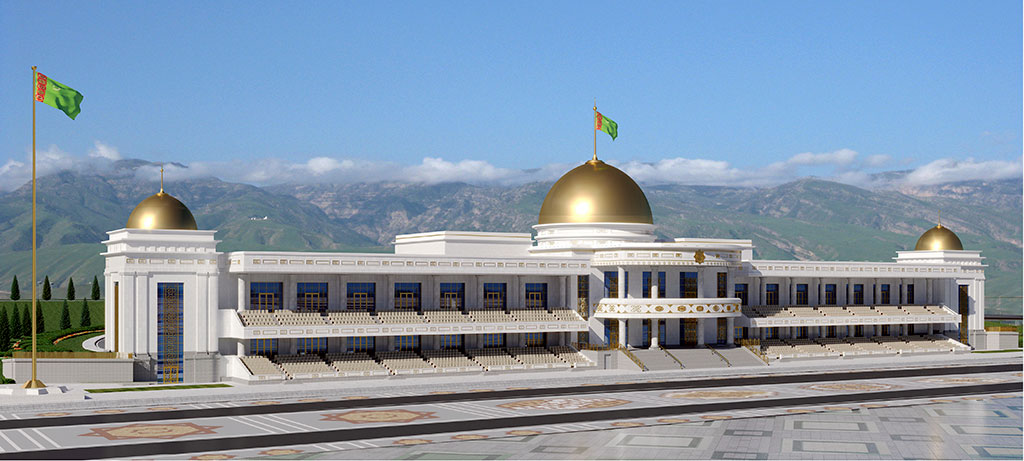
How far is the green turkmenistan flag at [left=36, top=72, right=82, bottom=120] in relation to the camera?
52.4 metres

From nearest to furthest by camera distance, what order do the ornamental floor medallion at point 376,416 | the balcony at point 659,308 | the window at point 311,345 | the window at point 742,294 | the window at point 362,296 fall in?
the ornamental floor medallion at point 376,416 < the window at point 311,345 < the window at point 362,296 < the balcony at point 659,308 < the window at point 742,294

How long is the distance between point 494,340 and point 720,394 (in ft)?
58.2

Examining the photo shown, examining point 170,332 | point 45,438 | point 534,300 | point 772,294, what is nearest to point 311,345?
point 170,332

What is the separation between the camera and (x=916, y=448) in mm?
37031

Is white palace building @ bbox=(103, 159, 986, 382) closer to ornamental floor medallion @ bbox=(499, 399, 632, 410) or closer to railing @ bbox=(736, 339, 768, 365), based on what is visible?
railing @ bbox=(736, 339, 768, 365)

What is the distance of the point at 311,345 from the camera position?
205 feet

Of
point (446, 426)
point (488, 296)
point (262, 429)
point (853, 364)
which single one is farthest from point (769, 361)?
point (262, 429)

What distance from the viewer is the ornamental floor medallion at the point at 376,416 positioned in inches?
1732

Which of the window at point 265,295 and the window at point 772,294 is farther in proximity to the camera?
the window at point 772,294

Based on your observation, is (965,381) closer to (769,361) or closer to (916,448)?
(769,361)

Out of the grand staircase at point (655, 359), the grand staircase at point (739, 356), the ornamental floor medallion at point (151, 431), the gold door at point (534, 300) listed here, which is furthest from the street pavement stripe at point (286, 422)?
the grand staircase at point (739, 356)

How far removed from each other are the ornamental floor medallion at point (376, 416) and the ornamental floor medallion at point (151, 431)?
4971 mm

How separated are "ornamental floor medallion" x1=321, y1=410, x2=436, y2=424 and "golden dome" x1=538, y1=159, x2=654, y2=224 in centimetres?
3056

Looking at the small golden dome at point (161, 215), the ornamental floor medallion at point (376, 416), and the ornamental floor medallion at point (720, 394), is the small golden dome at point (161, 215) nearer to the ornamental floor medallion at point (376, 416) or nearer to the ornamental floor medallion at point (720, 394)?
the ornamental floor medallion at point (376, 416)
